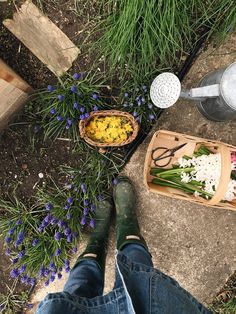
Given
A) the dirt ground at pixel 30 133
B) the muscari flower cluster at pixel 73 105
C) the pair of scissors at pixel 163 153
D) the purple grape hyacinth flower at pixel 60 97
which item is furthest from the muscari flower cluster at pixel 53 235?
the purple grape hyacinth flower at pixel 60 97

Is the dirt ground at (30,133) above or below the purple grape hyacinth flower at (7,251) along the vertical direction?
above

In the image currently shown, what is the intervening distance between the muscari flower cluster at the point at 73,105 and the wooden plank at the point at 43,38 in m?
0.16

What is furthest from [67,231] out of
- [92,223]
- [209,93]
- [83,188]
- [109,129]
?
[209,93]

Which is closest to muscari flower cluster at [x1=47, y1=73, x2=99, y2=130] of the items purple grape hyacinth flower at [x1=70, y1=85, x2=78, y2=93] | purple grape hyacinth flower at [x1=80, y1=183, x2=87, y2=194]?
purple grape hyacinth flower at [x1=70, y1=85, x2=78, y2=93]

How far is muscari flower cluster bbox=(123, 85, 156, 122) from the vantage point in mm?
2385

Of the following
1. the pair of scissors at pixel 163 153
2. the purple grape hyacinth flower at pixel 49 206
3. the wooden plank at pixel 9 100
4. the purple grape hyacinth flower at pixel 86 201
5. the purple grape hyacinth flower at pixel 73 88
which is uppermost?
the wooden plank at pixel 9 100

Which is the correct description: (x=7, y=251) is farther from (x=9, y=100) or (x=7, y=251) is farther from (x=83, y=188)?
(x=9, y=100)

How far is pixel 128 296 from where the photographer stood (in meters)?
1.71

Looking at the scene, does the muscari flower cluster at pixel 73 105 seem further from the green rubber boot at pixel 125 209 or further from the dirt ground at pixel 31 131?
the green rubber boot at pixel 125 209

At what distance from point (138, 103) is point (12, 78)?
0.72 meters

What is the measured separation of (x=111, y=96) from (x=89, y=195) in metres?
0.61

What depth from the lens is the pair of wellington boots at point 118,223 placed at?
238 cm

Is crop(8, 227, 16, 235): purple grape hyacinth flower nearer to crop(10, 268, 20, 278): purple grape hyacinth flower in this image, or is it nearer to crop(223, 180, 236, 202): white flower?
crop(10, 268, 20, 278): purple grape hyacinth flower

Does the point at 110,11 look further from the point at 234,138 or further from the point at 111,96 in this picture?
the point at 234,138
